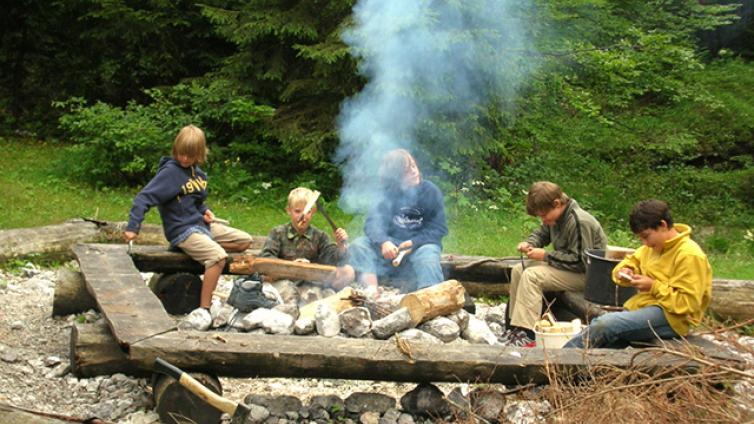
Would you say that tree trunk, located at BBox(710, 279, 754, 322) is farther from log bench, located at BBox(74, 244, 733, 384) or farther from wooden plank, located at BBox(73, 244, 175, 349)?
wooden plank, located at BBox(73, 244, 175, 349)

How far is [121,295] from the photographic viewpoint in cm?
510

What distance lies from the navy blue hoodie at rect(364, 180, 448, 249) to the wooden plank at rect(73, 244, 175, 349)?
1786 millimetres

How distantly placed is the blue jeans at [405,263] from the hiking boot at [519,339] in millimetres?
671

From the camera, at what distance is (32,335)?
5879mm

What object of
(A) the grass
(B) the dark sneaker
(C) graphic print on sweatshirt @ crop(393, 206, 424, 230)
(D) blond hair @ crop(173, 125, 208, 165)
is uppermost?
(D) blond hair @ crop(173, 125, 208, 165)

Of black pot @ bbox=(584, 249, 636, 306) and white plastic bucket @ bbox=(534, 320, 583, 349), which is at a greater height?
black pot @ bbox=(584, 249, 636, 306)

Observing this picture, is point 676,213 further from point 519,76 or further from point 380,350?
point 380,350

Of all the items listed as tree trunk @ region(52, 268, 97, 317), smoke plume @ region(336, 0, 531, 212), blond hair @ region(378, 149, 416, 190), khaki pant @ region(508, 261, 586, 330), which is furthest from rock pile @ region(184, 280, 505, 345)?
smoke plume @ region(336, 0, 531, 212)

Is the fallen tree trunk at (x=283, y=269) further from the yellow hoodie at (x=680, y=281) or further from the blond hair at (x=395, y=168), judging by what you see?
the yellow hoodie at (x=680, y=281)

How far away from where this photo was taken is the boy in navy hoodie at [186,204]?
6.05 m

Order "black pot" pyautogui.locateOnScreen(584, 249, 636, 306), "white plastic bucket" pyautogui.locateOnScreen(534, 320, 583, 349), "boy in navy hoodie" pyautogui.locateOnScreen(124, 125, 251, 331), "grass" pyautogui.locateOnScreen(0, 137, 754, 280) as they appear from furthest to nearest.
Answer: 1. "grass" pyautogui.locateOnScreen(0, 137, 754, 280)
2. "boy in navy hoodie" pyautogui.locateOnScreen(124, 125, 251, 331)
3. "black pot" pyautogui.locateOnScreen(584, 249, 636, 306)
4. "white plastic bucket" pyautogui.locateOnScreen(534, 320, 583, 349)

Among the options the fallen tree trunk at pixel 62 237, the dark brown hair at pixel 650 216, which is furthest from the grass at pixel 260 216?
the dark brown hair at pixel 650 216

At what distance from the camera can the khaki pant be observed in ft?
18.9

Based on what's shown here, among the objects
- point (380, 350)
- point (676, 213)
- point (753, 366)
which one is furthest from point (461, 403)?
point (676, 213)
